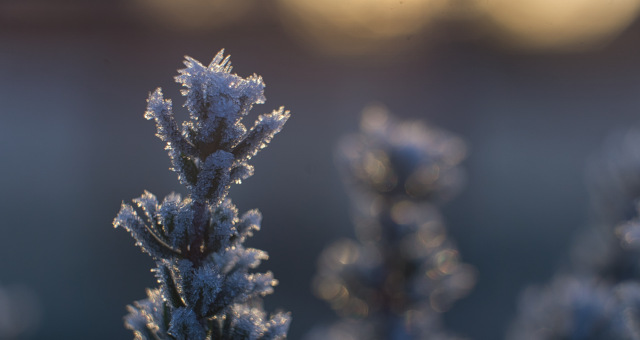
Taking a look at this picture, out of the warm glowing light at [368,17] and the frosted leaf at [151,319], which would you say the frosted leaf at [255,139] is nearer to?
the frosted leaf at [151,319]

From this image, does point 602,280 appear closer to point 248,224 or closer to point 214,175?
point 248,224

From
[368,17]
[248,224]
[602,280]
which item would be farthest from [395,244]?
[368,17]

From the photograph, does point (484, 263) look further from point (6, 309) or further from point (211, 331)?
point (211, 331)

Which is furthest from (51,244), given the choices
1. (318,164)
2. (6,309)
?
(6,309)

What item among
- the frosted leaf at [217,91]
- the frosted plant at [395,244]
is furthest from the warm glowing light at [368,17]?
the frosted leaf at [217,91]

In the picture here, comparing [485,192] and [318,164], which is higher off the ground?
[485,192]

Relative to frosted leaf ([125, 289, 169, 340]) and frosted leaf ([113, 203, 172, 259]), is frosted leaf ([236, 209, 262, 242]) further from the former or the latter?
frosted leaf ([125, 289, 169, 340])
